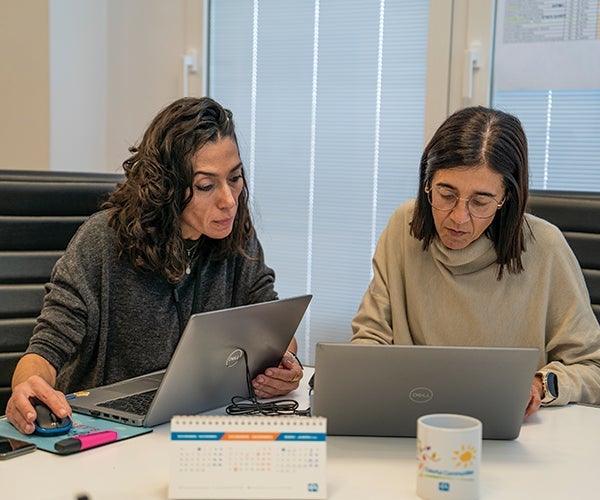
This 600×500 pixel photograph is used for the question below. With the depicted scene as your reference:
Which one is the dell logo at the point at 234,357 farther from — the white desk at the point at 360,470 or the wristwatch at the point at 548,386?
the wristwatch at the point at 548,386

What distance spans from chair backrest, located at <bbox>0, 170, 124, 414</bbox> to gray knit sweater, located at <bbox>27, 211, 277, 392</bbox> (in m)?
0.20

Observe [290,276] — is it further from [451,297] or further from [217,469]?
[217,469]

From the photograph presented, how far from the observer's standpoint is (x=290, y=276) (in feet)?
9.30

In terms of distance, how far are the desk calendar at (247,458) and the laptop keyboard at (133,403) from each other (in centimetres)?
35

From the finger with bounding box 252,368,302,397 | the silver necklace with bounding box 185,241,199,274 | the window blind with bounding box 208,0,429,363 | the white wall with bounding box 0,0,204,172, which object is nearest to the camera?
the finger with bounding box 252,368,302,397

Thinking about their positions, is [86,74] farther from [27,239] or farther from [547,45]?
[547,45]

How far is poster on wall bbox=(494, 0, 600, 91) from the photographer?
2.40m

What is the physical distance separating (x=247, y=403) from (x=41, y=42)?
1.76 metres

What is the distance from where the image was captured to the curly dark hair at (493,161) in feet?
5.54

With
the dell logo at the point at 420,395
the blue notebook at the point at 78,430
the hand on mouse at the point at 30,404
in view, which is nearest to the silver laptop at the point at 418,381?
the dell logo at the point at 420,395

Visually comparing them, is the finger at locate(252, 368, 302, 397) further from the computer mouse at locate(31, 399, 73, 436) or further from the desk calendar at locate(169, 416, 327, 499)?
the desk calendar at locate(169, 416, 327, 499)

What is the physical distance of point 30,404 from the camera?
1.30 metres

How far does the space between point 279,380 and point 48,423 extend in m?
0.44

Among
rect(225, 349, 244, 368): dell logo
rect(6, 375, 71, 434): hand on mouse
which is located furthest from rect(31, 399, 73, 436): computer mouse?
rect(225, 349, 244, 368): dell logo
